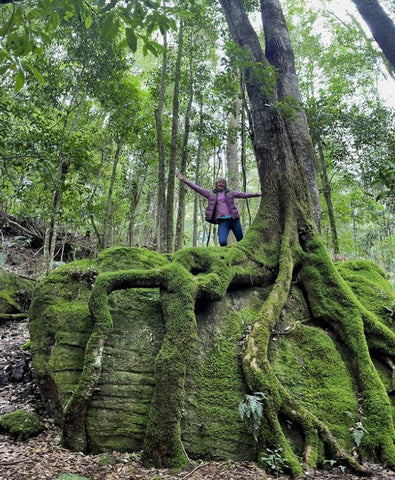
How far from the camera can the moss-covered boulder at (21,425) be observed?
4.11 m

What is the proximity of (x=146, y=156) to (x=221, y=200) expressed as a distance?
9899mm

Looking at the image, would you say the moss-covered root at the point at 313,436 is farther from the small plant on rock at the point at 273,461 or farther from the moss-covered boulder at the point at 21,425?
the moss-covered boulder at the point at 21,425

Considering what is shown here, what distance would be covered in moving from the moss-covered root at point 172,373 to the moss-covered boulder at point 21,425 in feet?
4.78

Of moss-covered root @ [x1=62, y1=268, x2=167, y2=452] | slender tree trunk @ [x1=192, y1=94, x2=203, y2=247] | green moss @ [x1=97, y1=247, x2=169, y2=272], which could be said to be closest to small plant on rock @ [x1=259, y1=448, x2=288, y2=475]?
moss-covered root @ [x1=62, y1=268, x2=167, y2=452]

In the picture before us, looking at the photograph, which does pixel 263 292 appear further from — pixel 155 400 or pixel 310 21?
pixel 310 21

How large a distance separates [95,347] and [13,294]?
5894 millimetres

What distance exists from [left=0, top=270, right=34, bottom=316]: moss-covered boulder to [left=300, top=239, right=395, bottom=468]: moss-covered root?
7.10 meters

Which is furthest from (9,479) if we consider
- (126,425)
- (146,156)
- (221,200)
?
(146,156)

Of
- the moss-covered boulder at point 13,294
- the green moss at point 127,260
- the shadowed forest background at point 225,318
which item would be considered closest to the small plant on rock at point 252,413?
the shadowed forest background at point 225,318

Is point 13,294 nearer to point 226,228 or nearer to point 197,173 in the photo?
point 226,228

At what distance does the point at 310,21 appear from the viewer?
1833 cm

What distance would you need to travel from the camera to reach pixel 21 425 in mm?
4172

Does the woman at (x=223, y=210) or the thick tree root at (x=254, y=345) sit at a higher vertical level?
the woman at (x=223, y=210)

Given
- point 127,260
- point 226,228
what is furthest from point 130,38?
point 226,228
